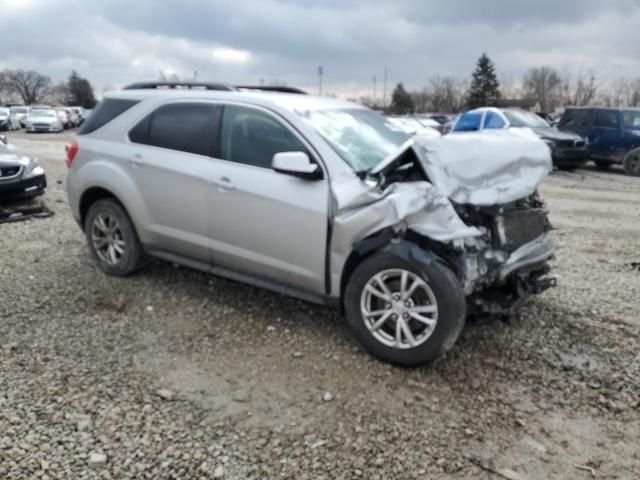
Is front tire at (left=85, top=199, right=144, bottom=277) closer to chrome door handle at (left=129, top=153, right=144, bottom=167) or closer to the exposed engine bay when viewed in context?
chrome door handle at (left=129, top=153, right=144, bottom=167)

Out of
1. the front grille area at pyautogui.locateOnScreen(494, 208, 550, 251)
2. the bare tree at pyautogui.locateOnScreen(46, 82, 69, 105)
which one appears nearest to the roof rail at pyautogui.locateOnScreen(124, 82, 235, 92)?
the front grille area at pyautogui.locateOnScreen(494, 208, 550, 251)

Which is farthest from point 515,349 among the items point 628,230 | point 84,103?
point 84,103

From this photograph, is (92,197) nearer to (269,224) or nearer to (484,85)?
(269,224)

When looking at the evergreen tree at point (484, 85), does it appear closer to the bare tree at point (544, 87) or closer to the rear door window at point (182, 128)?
the bare tree at point (544, 87)

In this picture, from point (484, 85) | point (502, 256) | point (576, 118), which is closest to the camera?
point (502, 256)

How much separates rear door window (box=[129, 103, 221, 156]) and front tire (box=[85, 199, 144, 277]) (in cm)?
70

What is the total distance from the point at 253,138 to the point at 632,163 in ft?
46.3

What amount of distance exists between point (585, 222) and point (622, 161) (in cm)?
869

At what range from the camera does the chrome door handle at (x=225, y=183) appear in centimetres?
410

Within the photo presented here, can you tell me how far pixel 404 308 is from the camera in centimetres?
345

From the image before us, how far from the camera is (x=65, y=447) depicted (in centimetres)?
280

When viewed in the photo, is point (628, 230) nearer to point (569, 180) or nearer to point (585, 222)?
point (585, 222)

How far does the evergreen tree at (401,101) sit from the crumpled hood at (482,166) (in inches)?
2453

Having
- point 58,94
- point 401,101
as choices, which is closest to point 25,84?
point 58,94
